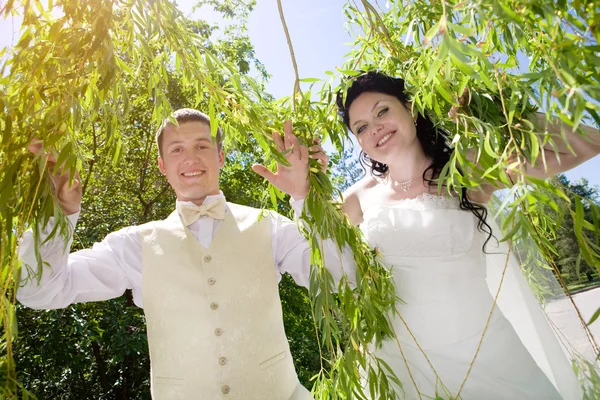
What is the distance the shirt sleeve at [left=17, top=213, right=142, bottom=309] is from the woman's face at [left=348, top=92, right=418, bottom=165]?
1.12 metres

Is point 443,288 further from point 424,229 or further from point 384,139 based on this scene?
point 384,139

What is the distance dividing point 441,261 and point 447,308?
7.7 inches

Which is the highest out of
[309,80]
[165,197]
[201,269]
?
[165,197]

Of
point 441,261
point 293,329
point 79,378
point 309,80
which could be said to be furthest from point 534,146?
point 79,378

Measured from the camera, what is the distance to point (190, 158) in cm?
218

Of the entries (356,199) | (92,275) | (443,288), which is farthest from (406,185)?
(92,275)

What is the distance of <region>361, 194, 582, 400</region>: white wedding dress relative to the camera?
73.6 inches

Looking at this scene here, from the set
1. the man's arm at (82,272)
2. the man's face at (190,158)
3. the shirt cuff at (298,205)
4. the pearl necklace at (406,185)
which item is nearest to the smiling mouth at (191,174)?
the man's face at (190,158)

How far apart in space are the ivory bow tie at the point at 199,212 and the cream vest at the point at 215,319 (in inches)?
2.1

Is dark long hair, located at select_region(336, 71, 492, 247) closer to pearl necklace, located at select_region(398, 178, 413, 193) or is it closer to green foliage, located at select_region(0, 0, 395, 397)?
pearl necklace, located at select_region(398, 178, 413, 193)

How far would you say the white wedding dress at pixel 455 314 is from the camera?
187cm

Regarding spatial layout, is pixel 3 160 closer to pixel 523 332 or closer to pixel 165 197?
pixel 523 332

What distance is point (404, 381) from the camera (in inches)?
78.5

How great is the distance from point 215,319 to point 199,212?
19.3 inches
